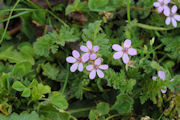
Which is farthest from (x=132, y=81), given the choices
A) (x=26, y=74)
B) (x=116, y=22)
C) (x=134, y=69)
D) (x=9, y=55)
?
(x=9, y=55)

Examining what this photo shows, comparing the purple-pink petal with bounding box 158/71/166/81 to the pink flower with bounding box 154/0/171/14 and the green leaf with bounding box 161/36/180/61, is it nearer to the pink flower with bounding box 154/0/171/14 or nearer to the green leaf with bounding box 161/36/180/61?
the green leaf with bounding box 161/36/180/61

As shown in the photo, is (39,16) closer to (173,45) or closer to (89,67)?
(89,67)

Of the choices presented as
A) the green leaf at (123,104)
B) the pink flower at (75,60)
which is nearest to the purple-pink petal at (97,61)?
the pink flower at (75,60)

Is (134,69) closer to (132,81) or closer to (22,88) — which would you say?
(132,81)

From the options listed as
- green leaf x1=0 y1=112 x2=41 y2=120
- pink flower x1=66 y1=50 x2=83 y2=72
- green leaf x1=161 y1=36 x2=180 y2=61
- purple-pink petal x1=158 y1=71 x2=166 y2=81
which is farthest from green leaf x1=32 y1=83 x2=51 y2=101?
green leaf x1=161 y1=36 x2=180 y2=61

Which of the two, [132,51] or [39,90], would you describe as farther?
[39,90]

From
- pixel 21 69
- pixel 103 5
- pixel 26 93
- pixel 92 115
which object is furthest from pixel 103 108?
pixel 103 5
